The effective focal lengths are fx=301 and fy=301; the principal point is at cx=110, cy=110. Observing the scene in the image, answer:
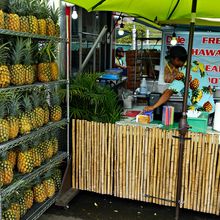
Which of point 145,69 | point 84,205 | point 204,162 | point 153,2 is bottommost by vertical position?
point 84,205

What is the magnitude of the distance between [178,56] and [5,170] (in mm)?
2364

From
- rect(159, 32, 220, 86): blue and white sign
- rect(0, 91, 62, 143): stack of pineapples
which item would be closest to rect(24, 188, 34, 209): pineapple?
rect(0, 91, 62, 143): stack of pineapples

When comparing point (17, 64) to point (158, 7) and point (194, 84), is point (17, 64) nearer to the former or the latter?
point (194, 84)

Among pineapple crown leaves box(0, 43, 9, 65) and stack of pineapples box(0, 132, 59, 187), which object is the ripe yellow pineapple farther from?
pineapple crown leaves box(0, 43, 9, 65)

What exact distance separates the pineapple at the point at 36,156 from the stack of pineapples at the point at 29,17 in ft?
3.94

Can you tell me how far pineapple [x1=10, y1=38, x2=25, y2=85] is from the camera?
277 centimetres

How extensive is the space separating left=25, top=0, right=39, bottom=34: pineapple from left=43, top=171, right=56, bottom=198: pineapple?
5.33 ft

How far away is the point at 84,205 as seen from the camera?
3840mm

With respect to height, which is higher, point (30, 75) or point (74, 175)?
point (30, 75)

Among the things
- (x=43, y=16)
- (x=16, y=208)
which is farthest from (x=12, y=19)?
(x=16, y=208)

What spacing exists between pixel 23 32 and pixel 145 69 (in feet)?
15.3

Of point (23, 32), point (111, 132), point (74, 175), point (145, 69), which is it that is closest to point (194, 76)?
point (111, 132)

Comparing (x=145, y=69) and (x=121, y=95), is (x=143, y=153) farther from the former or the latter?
(x=145, y=69)

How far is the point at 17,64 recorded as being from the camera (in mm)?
2846
